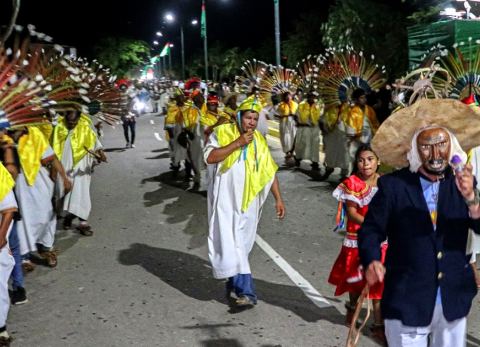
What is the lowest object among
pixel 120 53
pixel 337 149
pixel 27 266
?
pixel 27 266

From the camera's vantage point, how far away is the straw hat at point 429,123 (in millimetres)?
3176

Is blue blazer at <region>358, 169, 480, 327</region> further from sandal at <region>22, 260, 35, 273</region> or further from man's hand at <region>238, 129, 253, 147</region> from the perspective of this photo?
sandal at <region>22, 260, 35, 273</region>

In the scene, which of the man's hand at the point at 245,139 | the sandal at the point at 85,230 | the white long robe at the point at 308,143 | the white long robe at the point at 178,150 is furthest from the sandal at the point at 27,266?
the white long robe at the point at 308,143

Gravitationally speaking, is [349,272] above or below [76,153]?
below

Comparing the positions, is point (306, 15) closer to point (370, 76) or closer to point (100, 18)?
point (100, 18)

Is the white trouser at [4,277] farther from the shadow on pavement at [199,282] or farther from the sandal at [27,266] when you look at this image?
the sandal at [27,266]

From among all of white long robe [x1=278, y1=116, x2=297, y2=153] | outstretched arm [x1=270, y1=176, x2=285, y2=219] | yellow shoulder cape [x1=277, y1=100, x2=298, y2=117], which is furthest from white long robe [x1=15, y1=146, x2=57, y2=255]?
yellow shoulder cape [x1=277, y1=100, x2=298, y2=117]

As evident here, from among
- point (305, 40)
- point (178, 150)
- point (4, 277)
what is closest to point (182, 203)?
point (178, 150)

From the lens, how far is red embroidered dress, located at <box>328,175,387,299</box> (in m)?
4.82

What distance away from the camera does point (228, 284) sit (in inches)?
229

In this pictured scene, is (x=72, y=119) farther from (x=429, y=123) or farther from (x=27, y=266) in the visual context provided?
(x=429, y=123)

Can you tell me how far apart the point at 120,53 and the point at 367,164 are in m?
37.1

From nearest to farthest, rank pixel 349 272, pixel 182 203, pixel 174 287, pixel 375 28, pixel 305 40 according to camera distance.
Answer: pixel 349 272, pixel 174 287, pixel 182 203, pixel 375 28, pixel 305 40

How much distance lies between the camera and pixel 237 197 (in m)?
5.54
